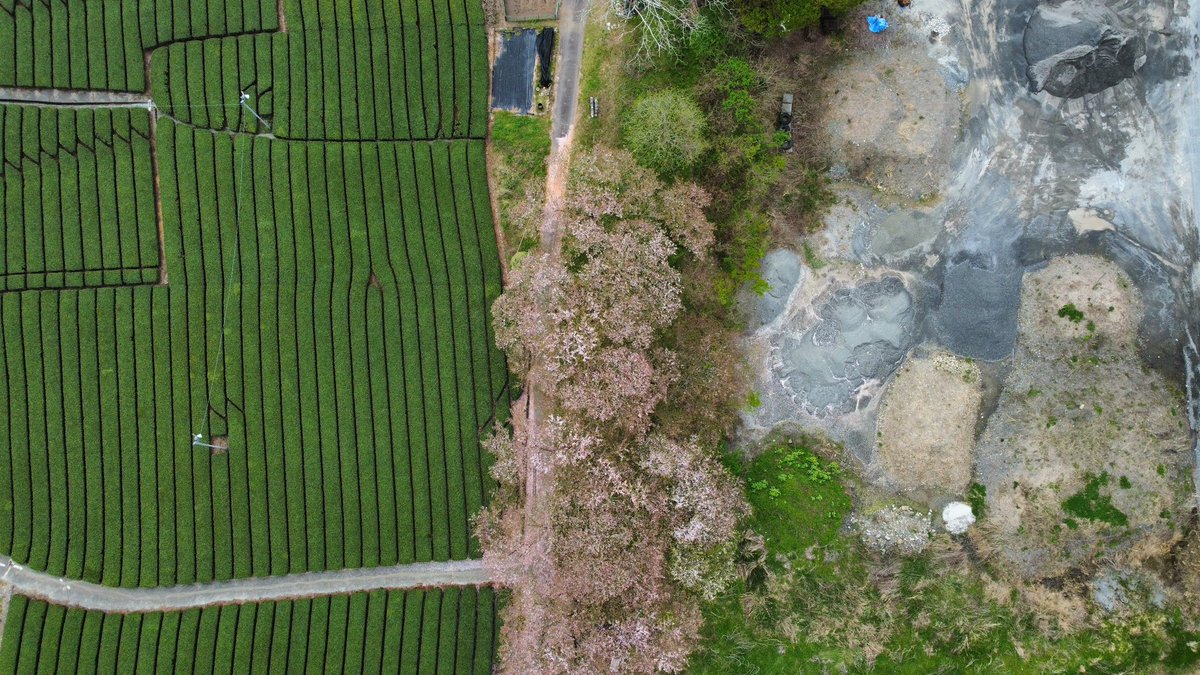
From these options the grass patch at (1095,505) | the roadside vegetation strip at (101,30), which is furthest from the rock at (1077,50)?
the roadside vegetation strip at (101,30)

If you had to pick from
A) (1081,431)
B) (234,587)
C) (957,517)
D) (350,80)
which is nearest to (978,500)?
(957,517)

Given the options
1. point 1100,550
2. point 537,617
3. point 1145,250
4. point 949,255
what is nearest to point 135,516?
point 537,617

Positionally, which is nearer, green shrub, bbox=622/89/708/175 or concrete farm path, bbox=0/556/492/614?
green shrub, bbox=622/89/708/175

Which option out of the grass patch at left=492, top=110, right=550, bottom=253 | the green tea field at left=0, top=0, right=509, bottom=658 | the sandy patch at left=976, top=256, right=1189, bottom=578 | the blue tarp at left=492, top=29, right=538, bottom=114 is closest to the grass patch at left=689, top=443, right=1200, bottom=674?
the sandy patch at left=976, top=256, right=1189, bottom=578

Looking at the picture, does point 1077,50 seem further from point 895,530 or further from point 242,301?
point 242,301

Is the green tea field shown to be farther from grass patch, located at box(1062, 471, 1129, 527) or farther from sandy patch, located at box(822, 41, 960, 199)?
grass patch, located at box(1062, 471, 1129, 527)

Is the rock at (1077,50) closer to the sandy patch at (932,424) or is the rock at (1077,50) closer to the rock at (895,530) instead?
the sandy patch at (932,424)
